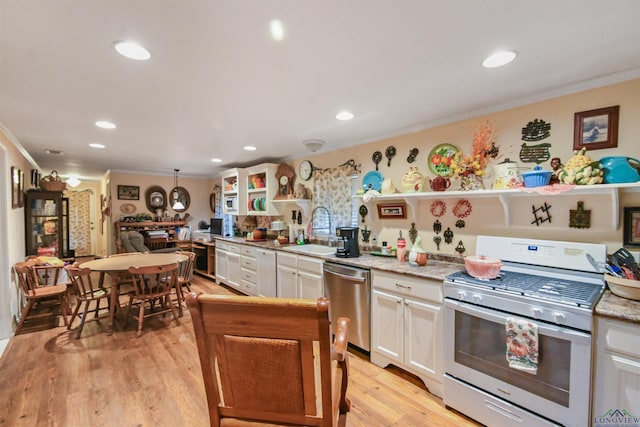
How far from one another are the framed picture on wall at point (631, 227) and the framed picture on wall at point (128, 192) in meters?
7.42

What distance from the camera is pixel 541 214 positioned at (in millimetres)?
2119

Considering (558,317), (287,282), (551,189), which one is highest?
(551,189)

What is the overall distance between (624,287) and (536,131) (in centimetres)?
119

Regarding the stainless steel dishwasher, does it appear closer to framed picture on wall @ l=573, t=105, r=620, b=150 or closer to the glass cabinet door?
framed picture on wall @ l=573, t=105, r=620, b=150

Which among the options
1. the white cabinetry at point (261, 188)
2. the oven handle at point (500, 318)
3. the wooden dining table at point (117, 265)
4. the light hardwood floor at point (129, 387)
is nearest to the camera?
the oven handle at point (500, 318)

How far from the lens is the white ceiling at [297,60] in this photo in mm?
1208

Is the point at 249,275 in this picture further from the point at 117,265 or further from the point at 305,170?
the point at 305,170

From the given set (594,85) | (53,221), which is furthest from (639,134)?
(53,221)

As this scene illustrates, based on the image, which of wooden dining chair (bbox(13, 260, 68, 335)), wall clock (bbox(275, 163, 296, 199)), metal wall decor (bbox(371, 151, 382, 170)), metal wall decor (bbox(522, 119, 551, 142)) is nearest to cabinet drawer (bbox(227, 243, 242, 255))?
wall clock (bbox(275, 163, 296, 199))

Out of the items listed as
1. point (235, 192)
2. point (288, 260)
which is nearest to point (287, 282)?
point (288, 260)

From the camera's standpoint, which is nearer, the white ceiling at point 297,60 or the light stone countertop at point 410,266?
the white ceiling at point 297,60

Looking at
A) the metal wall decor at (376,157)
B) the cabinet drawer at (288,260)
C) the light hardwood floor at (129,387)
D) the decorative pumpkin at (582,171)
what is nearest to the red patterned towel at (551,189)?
the decorative pumpkin at (582,171)

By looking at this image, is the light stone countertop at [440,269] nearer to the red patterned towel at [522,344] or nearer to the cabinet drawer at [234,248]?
the red patterned towel at [522,344]

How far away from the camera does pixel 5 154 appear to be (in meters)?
2.92
